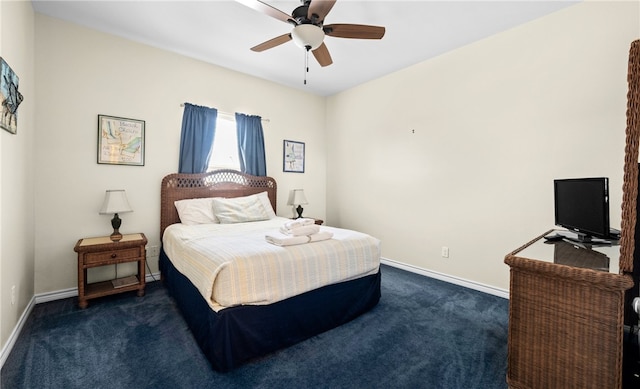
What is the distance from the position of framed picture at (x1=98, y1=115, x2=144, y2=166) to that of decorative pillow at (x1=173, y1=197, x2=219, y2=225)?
0.66m

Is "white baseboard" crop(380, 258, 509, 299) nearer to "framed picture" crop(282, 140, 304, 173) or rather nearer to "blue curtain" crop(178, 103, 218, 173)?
"framed picture" crop(282, 140, 304, 173)

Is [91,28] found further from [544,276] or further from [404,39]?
[544,276]

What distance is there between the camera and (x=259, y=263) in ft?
6.17

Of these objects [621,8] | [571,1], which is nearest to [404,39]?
[571,1]

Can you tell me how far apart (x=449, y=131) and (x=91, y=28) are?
409 cm

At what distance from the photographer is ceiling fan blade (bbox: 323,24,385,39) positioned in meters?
2.17

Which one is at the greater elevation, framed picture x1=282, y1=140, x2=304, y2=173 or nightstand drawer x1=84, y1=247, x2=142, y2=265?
framed picture x1=282, y1=140, x2=304, y2=173

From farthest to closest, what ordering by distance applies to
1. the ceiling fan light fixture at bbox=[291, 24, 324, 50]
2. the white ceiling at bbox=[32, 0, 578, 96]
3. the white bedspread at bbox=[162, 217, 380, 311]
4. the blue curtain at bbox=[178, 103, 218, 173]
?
the blue curtain at bbox=[178, 103, 218, 173] → the white ceiling at bbox=[32, 0, 578, 96] → the ceiling fan light fixture at bbox=[291, 24, 324, 50] → the white bedspread at bbox=[162, 217, 380, 311]

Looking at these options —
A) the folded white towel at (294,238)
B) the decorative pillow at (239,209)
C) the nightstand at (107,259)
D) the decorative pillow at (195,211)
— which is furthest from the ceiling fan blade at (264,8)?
the nightstand at (107,259)

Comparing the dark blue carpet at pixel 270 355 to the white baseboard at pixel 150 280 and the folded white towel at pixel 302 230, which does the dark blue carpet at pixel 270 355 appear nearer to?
the white baseboard at pixel 150 280

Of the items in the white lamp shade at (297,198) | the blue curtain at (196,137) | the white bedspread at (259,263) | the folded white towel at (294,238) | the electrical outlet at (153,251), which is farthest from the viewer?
the white lamp shade at (297,198)

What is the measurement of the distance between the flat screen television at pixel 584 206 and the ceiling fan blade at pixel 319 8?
2.06 metres

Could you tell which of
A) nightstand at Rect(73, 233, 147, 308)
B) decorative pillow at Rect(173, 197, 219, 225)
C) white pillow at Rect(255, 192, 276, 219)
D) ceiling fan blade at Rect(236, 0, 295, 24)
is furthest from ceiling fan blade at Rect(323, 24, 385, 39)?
nightstand at Rect(73, 233, 147, 308)

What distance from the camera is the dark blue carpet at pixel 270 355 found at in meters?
1.66
